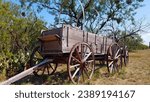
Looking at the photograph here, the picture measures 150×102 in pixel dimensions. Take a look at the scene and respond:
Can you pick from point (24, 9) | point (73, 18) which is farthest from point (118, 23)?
point (24, 9)

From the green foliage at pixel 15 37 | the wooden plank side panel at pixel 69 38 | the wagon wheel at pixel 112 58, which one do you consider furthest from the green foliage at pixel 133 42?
the wooden plank side panel at pixel 69 38

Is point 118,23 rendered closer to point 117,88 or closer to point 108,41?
point 108,41

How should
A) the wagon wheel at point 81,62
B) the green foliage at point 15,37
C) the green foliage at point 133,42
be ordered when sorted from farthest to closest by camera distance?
the green foliage at point 133,42, the green foliage at point 15,37, the wagon wheel at point 81,62

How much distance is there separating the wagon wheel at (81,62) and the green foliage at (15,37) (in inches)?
118

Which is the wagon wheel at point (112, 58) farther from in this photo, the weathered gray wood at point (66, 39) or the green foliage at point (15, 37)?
the green foliage at point (15, 37)

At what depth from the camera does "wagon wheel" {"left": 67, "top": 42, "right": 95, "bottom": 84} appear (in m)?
9.46

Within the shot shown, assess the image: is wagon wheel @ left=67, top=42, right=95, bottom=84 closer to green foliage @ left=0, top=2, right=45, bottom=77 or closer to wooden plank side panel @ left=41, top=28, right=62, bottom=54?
wooden plank side panel @ left=41, top=28, right=62, bottom=54

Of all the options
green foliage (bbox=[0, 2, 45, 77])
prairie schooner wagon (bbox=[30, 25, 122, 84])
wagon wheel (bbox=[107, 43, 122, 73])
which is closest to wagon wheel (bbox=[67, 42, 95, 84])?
prairie schooner wagon (bbox=[30, 25, 122, 84])

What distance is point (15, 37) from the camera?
14.7 m

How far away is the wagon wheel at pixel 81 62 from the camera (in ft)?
31.0

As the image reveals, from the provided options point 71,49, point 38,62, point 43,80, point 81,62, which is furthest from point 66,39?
point 38,62

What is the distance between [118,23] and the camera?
23203mm

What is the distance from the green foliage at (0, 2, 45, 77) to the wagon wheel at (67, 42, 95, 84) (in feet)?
9.82

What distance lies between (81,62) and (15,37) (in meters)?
5.94
